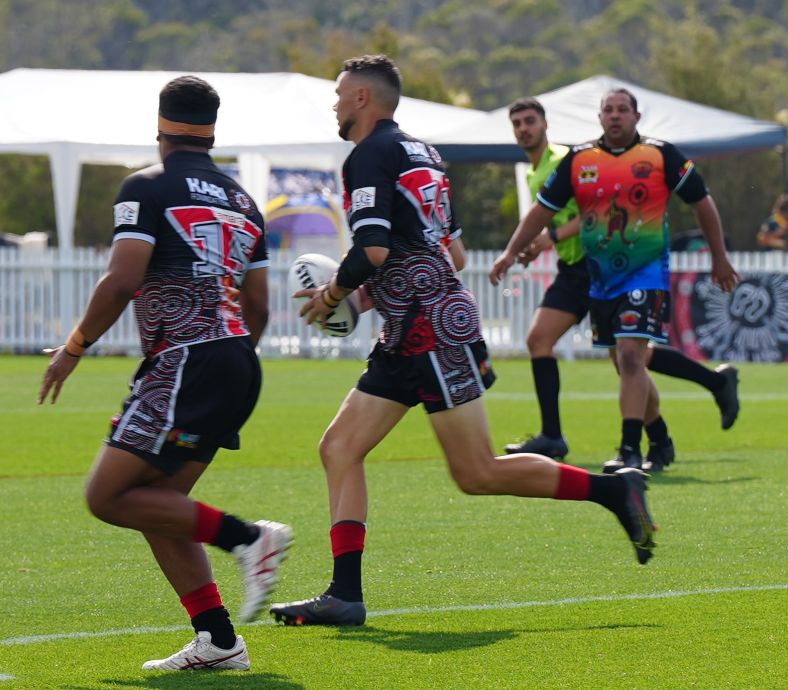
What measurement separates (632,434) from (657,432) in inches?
27.8

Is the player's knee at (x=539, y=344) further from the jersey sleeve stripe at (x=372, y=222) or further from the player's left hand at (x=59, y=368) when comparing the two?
the player's left hand at (x=59, y=368)

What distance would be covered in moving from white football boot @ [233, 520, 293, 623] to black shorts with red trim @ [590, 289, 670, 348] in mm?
4499

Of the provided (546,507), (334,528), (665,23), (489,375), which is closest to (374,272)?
(489,375)

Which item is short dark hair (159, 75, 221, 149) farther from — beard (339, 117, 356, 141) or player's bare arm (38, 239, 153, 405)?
beard (339, 117, 356, 141)

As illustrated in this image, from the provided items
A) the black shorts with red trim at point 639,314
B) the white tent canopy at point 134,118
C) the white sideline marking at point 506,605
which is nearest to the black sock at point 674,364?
the black shorts with red trim at point 639,314

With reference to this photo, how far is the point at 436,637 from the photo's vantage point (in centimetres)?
559

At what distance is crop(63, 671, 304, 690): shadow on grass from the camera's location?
16.1ft

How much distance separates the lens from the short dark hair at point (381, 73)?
601 cm

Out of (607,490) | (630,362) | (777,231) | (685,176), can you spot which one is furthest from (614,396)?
(777,231)

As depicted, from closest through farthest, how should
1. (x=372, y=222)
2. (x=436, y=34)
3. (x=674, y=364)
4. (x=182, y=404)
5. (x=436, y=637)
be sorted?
(x=182, y=404) → (x=436, y=637) → (x=372, y=222) → (x=674, y=364) → (x=436, y=34)

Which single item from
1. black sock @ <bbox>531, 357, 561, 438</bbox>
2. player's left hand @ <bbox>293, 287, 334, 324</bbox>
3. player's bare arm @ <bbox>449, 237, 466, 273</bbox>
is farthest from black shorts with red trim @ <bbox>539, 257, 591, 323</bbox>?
player's left hand @ <bbox>293, 287, 334, 324</bbox>

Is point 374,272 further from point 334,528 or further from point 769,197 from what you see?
point 769,197

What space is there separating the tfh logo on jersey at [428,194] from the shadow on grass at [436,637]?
1.39 metres

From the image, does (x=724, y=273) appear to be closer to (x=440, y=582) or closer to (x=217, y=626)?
(x=440, y=582)
